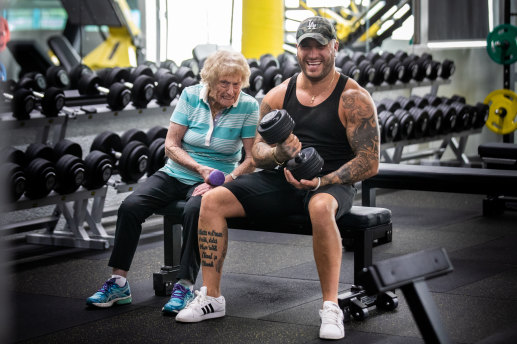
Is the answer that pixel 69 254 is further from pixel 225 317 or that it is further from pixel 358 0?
pixel 358 0

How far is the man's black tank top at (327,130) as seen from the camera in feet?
8.64

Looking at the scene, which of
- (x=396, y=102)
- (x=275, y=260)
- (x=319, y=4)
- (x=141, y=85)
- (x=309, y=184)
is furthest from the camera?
(x=319, y=4)

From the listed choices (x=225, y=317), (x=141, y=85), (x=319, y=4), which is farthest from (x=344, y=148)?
(x=319, y=4)

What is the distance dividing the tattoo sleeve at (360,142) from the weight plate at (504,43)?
4.29m

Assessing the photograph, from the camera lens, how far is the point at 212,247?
2600mm

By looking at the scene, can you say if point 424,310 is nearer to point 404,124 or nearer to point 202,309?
point 202,309

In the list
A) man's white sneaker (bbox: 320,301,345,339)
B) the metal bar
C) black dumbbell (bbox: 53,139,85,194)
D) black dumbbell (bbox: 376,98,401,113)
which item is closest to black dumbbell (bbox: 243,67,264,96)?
black dumbbell (bbox: 376,98,401,113)

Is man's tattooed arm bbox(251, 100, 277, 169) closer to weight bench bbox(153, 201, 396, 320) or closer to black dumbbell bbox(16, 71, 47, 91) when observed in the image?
weight bench bbox(153, 201, 396, 320)

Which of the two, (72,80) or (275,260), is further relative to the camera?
(72,80)

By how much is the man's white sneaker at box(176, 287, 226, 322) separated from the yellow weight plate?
4.71 metres

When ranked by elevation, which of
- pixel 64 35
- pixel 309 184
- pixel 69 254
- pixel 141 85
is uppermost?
pixel 64 35

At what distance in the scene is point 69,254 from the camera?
12.8ft

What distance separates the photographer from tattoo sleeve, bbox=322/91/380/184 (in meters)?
2.57

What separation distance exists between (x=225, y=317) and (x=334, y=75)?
0.98 m
